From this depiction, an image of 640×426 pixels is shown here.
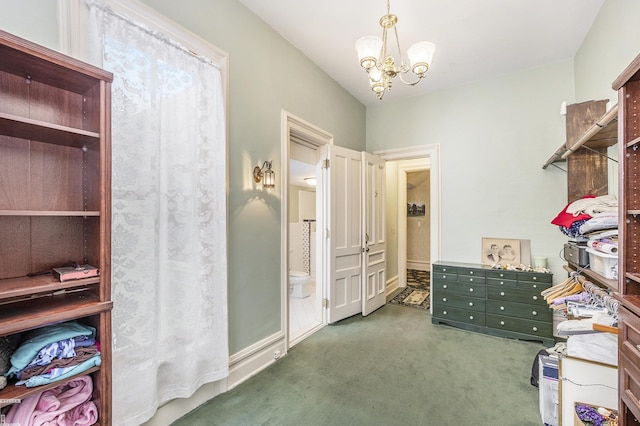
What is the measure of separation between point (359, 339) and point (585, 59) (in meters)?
3.60

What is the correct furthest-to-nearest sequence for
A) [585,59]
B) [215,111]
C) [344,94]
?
[344,94] → [585,59] → [215,111]

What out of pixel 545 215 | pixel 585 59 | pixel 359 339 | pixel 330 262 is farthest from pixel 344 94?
pixel 359 339

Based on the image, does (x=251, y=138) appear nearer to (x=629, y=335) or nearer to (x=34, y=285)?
(x=34, y=285)

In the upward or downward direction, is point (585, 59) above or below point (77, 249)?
above

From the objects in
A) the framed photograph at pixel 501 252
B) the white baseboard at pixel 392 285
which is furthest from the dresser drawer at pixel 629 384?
the white baseboard at pixel 392 285

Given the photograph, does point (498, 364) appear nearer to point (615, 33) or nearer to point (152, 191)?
point (615, 33)

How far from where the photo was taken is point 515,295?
3.09 metres

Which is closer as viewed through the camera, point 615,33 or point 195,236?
point 195,236

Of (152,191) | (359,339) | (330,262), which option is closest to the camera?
(152,191)

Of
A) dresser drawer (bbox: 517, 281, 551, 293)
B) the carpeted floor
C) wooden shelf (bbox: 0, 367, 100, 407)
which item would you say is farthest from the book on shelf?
the carpeted floor

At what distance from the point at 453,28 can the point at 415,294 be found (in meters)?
3.85

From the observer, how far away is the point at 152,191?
164cm

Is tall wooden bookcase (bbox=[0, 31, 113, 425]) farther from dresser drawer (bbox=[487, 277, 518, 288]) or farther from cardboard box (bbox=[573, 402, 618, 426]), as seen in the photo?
dresser drawer (bbox=[487, 277, 518, 288])

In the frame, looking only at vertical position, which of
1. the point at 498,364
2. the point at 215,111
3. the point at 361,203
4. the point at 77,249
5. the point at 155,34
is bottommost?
the point at 498,364
